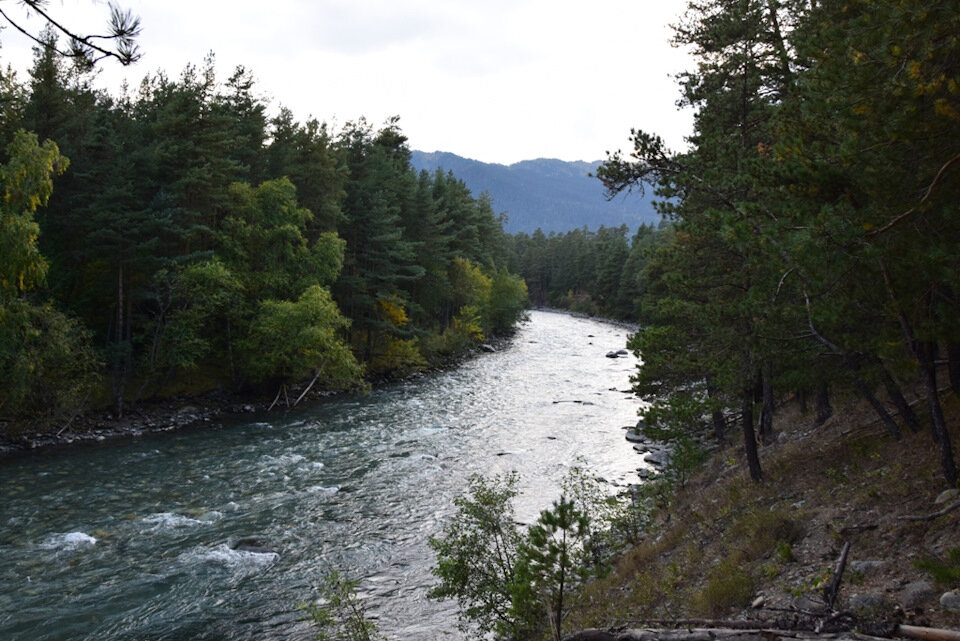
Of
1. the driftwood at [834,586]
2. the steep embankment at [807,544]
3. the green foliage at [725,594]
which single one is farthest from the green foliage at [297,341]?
the driftwood at [834,586]

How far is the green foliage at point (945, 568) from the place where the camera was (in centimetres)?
621

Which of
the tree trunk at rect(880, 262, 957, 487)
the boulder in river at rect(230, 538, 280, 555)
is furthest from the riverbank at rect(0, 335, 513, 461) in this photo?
the tree trunk at rect(880, 262, 957, 487)

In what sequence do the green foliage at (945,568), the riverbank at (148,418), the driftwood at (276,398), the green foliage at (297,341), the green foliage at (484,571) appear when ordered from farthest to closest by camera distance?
the driftwood at (276,398) < the green foliage at (297,341) < the riverbank at (148,418) < the green foliage at (484,571) < the green foliage at (945,568)

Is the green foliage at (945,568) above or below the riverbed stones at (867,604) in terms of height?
above

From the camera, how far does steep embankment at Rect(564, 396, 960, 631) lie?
6.91 m

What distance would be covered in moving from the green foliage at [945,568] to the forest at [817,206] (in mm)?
2395

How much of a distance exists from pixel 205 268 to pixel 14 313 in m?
8.66

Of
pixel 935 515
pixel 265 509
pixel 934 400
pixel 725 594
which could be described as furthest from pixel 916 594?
pixel 265 509

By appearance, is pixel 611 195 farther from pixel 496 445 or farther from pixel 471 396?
pixel 471 396

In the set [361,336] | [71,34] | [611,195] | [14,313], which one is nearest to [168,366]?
[14,313]

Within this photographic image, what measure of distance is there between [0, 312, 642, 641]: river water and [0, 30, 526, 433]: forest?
13.1 ft

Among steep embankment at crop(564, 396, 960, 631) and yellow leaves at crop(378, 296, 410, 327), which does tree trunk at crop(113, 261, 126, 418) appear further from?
steep embankment at crop(564, 396, 960, 631)

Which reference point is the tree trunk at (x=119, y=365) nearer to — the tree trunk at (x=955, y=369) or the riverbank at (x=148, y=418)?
the riverbank at (x=148, y=418)

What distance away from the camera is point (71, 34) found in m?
4.48
